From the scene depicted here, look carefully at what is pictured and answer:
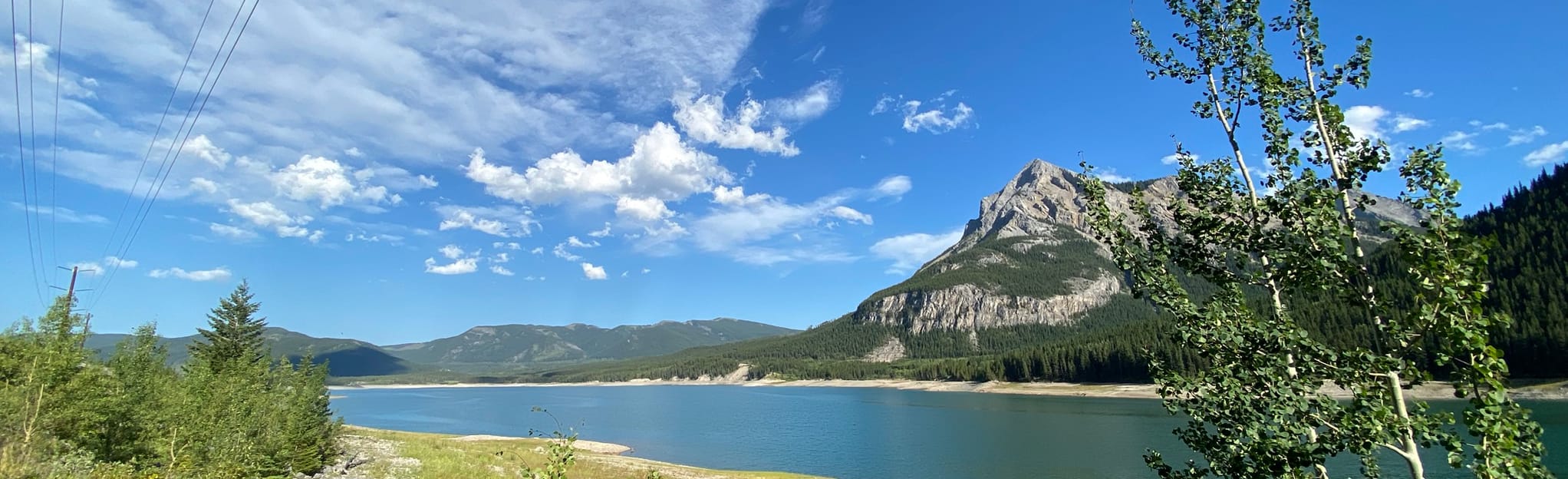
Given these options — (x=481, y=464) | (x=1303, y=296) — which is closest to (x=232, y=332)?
(x=481, y=464)

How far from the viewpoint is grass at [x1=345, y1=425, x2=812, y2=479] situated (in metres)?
43.1

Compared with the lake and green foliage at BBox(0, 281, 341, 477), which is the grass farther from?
green foliage at BBox(0, 281, 341, 477)

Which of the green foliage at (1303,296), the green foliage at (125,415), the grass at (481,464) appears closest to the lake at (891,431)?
the grass at (481,464)

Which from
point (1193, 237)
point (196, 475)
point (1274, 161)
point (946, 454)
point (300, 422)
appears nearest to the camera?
point (1274, 161)

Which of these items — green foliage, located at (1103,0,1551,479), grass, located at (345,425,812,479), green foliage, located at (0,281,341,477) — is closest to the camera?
green foliage, located at (1103,0,1551,479)

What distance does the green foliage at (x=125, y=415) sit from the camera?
21.3 meters

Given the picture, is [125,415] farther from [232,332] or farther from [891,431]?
[891,431]

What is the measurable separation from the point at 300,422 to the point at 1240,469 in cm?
4335

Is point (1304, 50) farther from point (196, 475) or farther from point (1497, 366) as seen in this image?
point (196, 475)

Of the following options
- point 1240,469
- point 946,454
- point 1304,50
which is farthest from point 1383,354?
point 946,454

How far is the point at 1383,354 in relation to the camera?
7.25 m

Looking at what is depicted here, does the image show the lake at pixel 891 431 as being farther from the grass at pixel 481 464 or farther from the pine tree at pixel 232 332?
the pine tree at pixel 232 332

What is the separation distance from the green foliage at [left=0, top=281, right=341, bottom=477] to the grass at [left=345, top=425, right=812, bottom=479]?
32.4ft

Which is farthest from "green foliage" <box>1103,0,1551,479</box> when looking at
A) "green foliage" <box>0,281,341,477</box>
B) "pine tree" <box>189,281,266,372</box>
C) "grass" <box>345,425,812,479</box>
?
"pine tree" <box>189,281,266,372</box>
